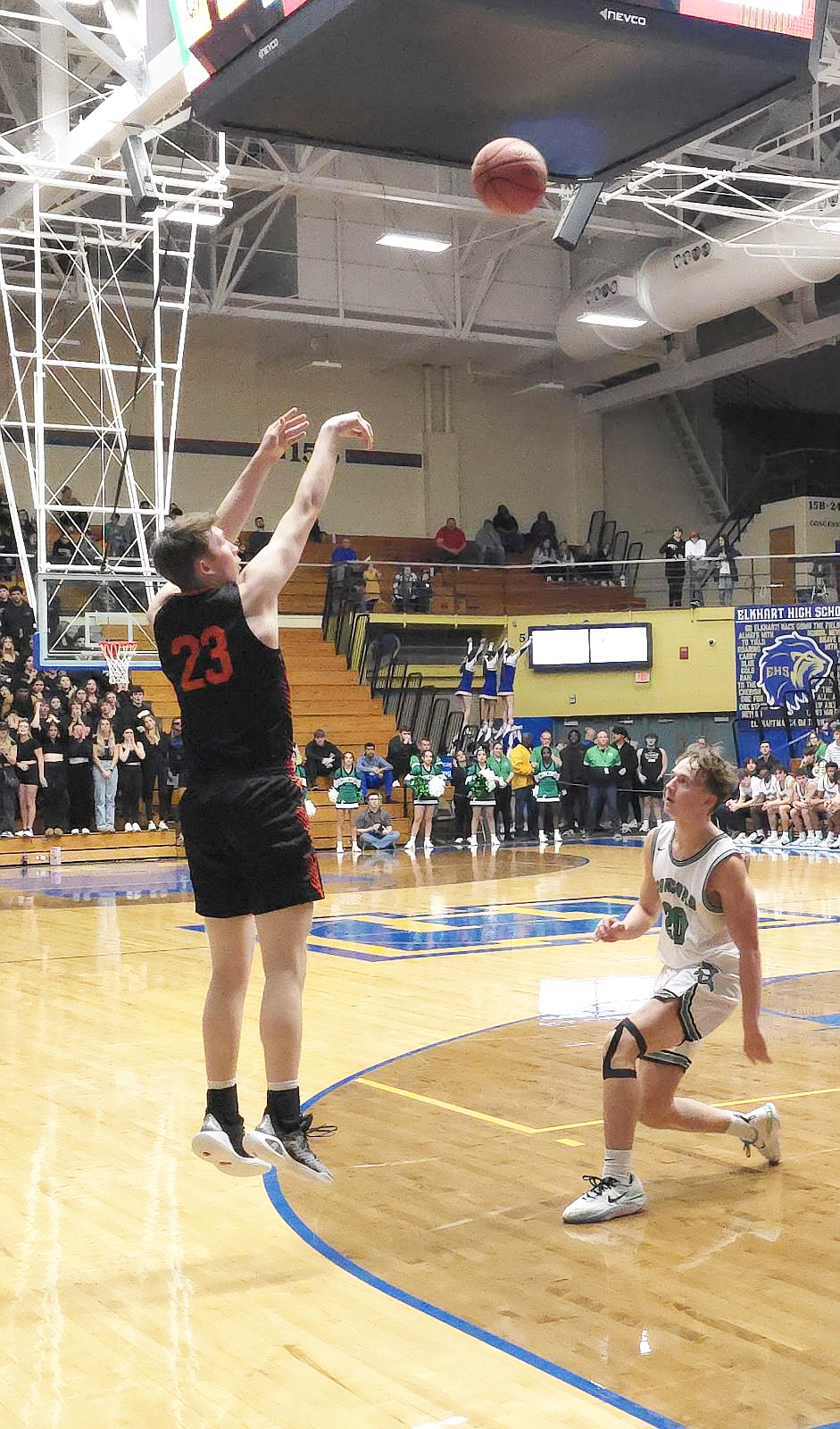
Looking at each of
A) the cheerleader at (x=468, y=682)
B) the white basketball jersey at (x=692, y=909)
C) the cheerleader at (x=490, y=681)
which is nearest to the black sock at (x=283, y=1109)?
the white basketball jersey at (x=692, y=909)

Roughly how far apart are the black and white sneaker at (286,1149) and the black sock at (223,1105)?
7 cm

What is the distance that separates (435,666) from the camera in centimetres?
2778

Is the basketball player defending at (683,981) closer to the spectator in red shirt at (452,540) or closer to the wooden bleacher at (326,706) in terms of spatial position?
the wooden bleacher at (326,706)

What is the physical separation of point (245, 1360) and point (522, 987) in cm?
572

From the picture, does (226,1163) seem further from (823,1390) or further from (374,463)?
(374,463)

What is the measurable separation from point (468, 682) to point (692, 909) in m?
Result: 21.0

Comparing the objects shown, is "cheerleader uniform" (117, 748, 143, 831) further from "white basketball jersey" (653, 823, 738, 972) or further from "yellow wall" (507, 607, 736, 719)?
"white basketball jersey" (653, 823, 738, 972)

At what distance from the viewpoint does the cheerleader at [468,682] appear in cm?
2545

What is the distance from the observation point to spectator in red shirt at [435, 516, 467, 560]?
30.2m

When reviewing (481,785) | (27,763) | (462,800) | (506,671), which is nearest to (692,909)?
(27,763)

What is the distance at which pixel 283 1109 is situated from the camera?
14.1 ft

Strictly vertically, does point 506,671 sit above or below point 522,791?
above

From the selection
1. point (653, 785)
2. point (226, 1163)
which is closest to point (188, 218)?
point (653, 785)

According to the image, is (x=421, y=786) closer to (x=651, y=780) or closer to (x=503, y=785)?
(x=503, y=785)
